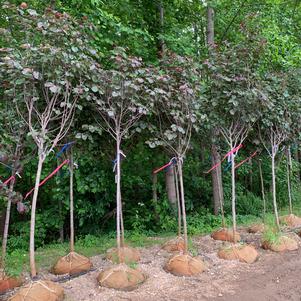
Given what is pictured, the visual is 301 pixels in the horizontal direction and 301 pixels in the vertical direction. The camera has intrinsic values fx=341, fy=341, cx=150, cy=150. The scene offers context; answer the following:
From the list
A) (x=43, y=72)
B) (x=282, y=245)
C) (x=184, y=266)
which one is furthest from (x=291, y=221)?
(x=43, y=72)

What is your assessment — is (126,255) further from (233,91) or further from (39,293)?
(233,91)

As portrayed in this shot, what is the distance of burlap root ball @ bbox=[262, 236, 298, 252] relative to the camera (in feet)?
16.0

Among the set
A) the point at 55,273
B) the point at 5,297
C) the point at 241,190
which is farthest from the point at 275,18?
the point at 5,297

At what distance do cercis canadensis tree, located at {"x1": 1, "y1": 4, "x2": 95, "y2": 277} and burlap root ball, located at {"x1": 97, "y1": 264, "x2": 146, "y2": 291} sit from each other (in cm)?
73

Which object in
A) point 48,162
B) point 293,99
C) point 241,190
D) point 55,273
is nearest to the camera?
point 55,273

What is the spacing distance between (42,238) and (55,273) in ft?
10.1

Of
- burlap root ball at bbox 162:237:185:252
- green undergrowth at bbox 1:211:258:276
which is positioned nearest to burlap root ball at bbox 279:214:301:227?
green undergrowth at bbox 1:211:258:276

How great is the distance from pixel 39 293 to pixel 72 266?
956 mm

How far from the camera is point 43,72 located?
336cm

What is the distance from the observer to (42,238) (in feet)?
22.9

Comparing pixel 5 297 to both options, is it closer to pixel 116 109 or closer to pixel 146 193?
pixel 116 109

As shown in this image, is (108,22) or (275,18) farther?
(275,18)

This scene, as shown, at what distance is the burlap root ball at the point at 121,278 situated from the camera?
3.58 m

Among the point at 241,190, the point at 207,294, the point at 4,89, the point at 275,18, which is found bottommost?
the point at 207,294
